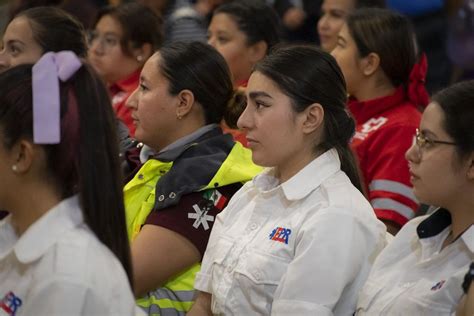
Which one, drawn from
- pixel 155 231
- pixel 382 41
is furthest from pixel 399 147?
pixel 155 231

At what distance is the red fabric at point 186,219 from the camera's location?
286 cm

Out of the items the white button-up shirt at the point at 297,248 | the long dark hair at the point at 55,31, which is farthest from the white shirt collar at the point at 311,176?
the long dark hair at the point at 55,31

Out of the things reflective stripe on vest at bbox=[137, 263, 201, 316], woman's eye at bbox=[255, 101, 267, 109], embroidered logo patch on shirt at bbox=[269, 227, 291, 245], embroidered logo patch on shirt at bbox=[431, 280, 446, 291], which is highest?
woman's eye at bbox=[255, 101, 267, 109]

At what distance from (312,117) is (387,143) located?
0.95 m

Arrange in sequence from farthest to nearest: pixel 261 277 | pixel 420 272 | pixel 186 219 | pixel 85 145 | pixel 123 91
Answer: pixel 123 91 < pixel 186 219 < pixel 261 277 < pixel 420 272 < pixel 85 145

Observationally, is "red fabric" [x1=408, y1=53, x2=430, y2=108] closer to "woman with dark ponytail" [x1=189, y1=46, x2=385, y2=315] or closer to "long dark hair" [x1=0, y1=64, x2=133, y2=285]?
"woman with dark ponytail" [x1=189, y1=46, x2=385, y2=315]

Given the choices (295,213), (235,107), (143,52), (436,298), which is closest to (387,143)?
(235,107)

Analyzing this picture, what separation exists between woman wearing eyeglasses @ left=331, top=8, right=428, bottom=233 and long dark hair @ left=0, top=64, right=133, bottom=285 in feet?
5.40

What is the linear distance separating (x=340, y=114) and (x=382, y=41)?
110 cm

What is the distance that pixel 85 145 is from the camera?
1909 millimetres

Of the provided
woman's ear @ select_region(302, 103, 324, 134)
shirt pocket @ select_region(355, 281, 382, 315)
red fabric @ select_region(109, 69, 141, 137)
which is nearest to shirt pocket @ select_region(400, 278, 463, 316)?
shirt pocket @ select_region(355, 281, 382, 315)

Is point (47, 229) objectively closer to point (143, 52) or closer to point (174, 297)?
point (174, 297)

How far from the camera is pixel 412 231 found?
2.54 metres

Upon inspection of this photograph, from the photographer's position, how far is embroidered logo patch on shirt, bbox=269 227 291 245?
2.54 metres
